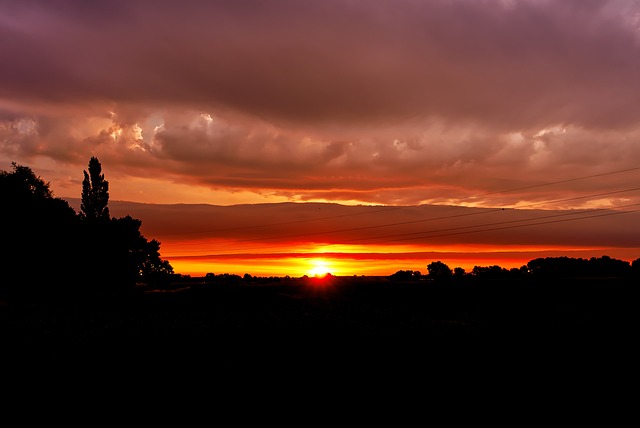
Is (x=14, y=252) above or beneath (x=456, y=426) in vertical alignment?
above

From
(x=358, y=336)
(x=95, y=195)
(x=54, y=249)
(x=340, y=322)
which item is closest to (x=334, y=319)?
(x=340, y=322)

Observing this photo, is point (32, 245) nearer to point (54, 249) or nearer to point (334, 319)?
point (54, 249)

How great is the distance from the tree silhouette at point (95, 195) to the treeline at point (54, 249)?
8.59 metres

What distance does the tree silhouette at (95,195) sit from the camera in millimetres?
86875

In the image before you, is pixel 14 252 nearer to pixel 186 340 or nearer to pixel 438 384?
pixel 186 340

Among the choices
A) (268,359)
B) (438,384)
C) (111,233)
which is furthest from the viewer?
(111,233)

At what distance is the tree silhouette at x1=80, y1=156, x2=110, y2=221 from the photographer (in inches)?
3420

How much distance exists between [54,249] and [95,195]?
2029 centimetres

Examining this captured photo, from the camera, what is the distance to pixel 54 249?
2731 inches

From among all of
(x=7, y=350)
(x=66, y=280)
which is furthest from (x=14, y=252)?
(x=7, y=350)

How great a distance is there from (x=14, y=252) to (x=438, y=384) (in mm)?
66773

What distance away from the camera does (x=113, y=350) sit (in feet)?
95.9

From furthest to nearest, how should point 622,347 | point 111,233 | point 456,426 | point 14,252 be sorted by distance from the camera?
point 111,233
point 14,252
point 622,347
point 456,426

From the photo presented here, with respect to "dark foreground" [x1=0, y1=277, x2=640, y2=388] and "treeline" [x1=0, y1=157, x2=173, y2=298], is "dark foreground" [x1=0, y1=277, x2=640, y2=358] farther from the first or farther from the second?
"treeline" [x1=0, y1=157, x2=173, y2=298]
